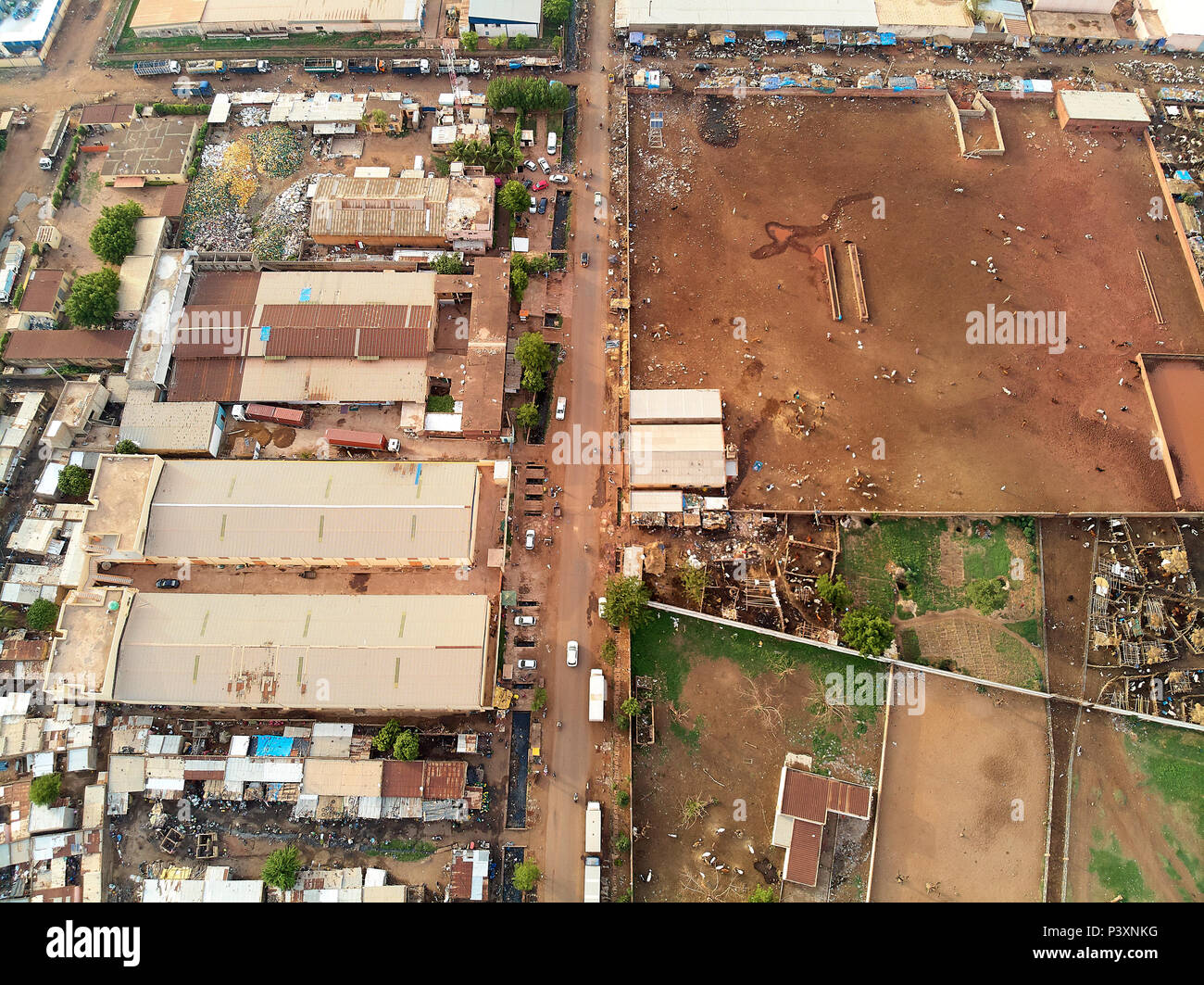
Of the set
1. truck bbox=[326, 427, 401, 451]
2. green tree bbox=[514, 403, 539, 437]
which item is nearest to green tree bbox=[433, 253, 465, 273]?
green tree bbox=[514, 403, 539, 437]

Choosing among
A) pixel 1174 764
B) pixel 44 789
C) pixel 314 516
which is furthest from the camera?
pixel 314 516

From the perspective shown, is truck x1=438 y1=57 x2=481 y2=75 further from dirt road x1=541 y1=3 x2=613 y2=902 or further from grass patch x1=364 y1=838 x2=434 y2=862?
grass patch x1=364 y1=838 x2=434 y2=862

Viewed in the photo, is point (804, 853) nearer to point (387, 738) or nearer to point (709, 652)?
point (709, 652)

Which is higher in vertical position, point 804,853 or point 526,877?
point 804,853

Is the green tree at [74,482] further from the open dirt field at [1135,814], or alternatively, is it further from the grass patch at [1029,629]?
the open dirt field at [1135,814]

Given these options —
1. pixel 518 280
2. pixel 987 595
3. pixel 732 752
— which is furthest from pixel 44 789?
pixel 987 595

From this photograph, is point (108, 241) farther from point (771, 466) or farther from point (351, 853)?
point (771, 466)
